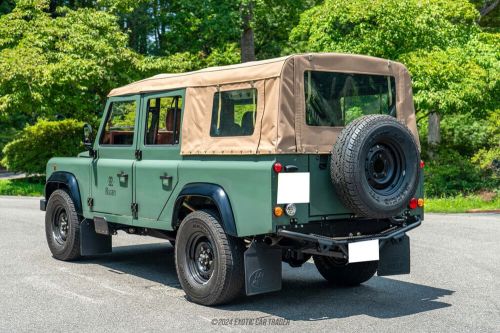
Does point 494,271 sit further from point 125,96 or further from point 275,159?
point 125,96

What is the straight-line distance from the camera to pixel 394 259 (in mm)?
6836

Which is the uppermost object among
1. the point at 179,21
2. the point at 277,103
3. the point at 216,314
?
the point at 179,21

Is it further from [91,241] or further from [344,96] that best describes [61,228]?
[344,96]

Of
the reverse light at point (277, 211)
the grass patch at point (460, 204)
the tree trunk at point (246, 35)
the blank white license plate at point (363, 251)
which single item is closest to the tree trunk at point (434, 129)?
the grass patch at point (460, 204)

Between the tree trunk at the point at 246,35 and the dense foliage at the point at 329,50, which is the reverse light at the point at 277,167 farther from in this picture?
the tree trunk at the point at 246,35

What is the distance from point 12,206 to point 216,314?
1337 cm

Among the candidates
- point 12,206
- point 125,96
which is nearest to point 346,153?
point 125,96

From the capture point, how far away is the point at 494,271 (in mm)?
8438

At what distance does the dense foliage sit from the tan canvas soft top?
39.5 feet

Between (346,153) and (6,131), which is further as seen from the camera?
(6,131)

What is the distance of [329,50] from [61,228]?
472 inches

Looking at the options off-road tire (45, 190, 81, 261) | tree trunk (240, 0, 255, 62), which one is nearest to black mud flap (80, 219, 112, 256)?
off-road tire (45, 190, 81, 261)

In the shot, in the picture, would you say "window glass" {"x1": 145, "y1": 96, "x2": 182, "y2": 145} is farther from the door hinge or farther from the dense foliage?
the dense foliage

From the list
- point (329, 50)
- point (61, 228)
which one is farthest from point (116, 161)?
point (329, 50)
